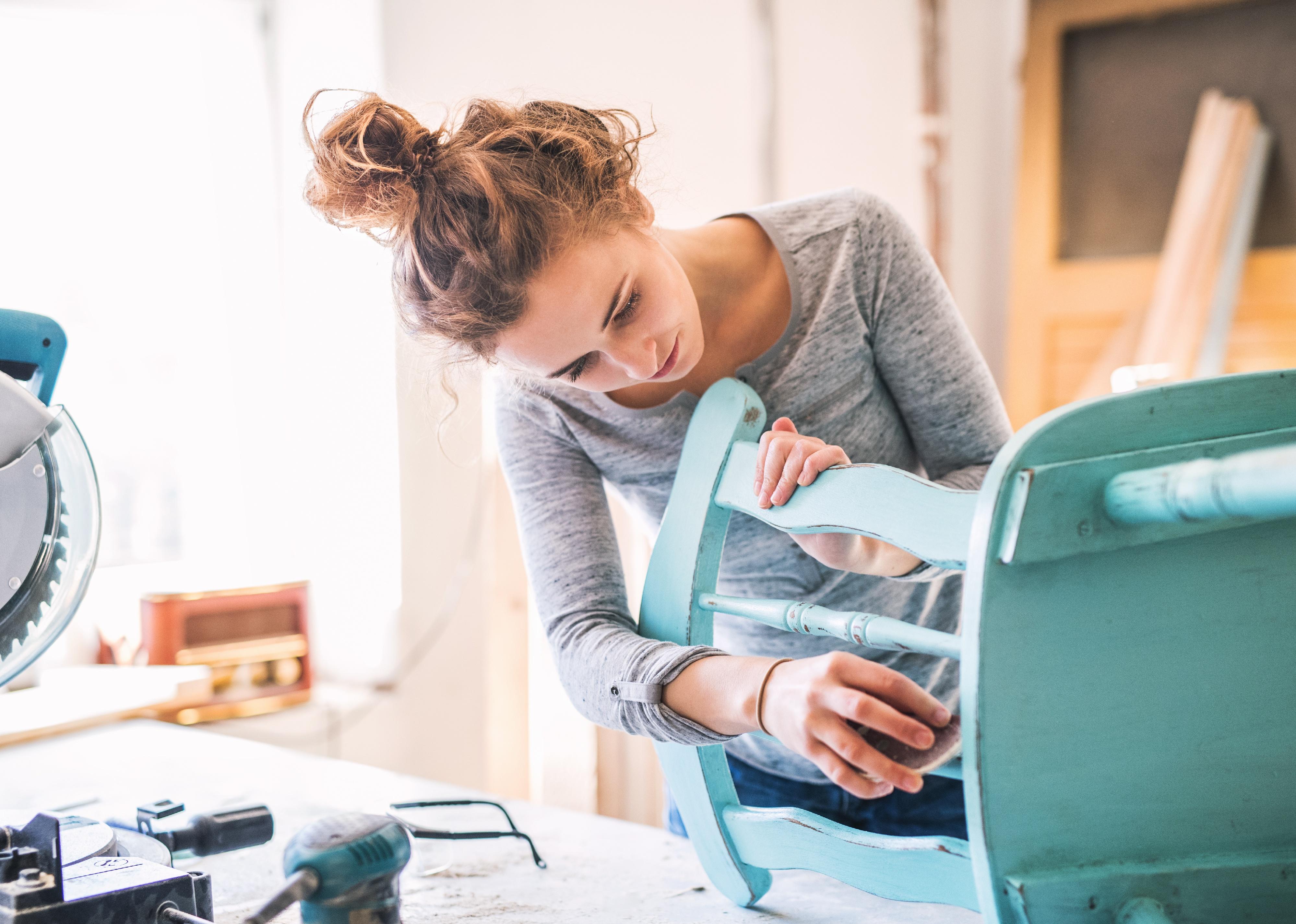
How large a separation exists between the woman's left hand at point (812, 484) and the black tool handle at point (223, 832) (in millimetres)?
574

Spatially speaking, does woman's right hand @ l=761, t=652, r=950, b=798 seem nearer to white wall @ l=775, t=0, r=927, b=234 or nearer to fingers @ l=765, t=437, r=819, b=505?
fingers @ l=765, t=437, r=819, b=505

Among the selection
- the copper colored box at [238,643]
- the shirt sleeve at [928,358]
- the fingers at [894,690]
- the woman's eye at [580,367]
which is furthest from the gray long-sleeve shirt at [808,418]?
the copper colored box at [238,643]

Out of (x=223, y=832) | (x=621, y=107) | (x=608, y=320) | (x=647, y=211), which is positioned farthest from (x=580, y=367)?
(x=621, y=107)

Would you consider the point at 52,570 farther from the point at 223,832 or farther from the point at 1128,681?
the point at 1128,681

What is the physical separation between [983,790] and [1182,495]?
6.8 inches

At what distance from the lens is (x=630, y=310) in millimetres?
857

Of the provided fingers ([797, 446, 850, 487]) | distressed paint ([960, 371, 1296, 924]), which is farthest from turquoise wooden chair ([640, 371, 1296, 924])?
fingers ([797, 446, 850, 487])

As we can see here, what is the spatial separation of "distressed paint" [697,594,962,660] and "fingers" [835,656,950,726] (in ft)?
0.08

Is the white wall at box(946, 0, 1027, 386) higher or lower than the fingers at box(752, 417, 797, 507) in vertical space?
higher

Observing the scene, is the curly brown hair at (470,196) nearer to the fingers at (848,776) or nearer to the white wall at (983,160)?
the fingers at (848,776)

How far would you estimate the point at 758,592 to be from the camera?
108 centimetres

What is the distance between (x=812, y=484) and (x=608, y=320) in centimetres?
24

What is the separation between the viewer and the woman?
816mm

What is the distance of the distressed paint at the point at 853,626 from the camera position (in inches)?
23.8
